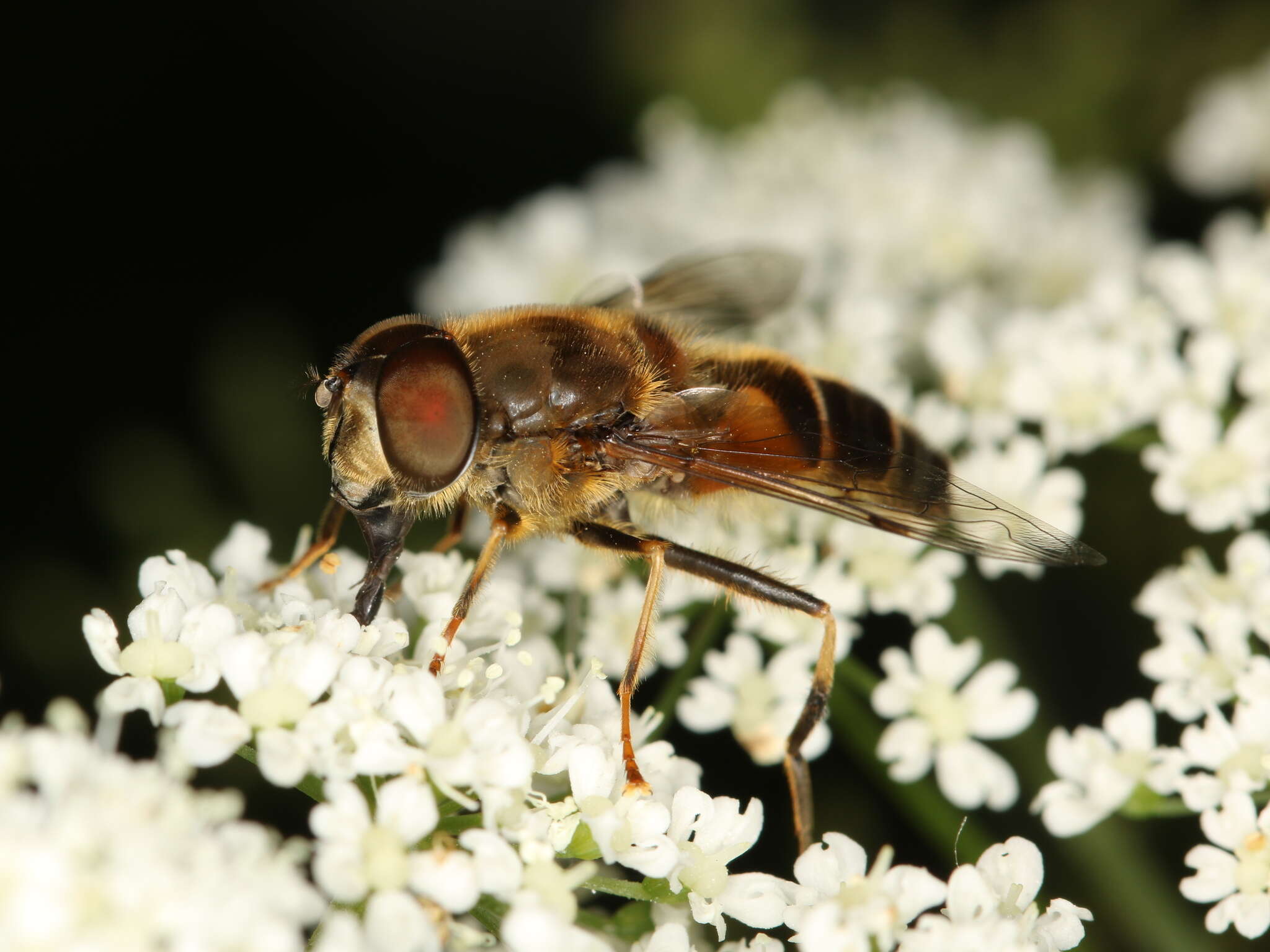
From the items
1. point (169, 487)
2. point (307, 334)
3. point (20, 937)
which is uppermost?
point (307, 334)

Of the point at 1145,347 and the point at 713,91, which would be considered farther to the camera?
the point at 713,91

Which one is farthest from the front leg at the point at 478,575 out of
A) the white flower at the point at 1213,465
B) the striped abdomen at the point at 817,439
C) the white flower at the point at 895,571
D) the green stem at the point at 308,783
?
the white flower at the point at 1213,465

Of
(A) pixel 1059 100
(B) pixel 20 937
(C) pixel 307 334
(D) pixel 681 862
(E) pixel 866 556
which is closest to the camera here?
(B) pixel 20 937

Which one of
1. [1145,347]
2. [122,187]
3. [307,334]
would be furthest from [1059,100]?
[122,187]

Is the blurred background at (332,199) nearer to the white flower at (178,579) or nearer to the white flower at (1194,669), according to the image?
the white flower at (1194,669)

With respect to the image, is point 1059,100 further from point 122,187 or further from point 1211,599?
point 122,187

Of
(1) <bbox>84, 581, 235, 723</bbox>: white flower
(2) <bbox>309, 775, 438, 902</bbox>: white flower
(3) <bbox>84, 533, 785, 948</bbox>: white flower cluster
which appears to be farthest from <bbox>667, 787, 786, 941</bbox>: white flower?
(1) <bbox>84, 581, 235, 723</bbox>: white flower

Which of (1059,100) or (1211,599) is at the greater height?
(1059,100)
